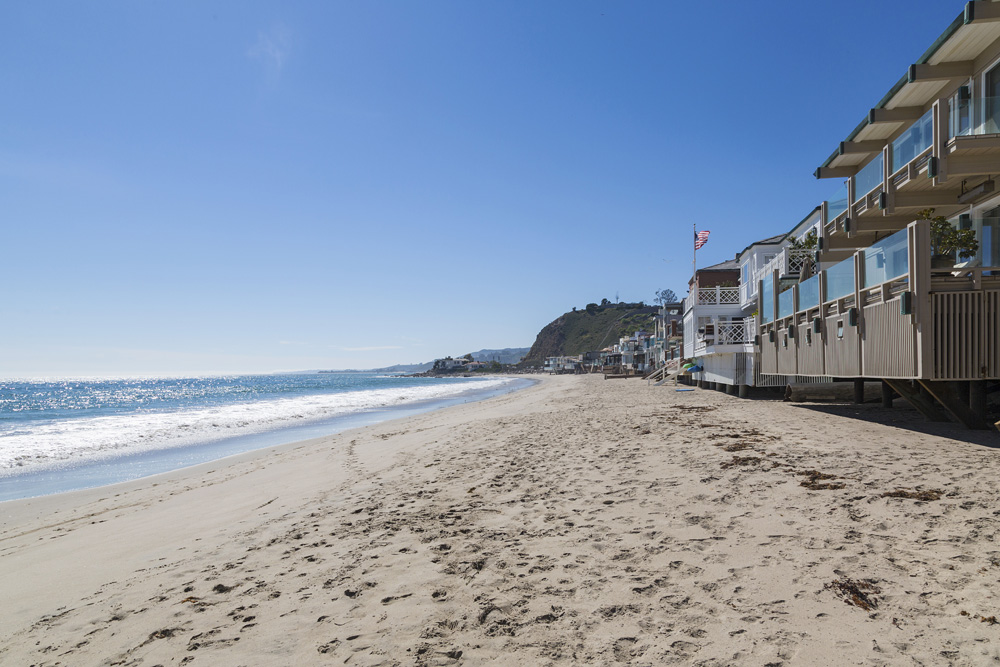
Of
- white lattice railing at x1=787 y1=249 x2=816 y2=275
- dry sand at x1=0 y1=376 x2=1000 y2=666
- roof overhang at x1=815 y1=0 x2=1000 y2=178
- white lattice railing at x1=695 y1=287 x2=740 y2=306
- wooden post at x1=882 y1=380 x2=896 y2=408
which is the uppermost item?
roof overhang at x1=815 y1=0 x2=1000 y2=178

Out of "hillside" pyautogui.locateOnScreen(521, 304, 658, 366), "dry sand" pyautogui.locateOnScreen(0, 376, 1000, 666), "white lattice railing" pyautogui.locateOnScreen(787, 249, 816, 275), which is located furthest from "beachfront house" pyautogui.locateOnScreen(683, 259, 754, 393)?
"hillside" pyautogui.locateOnScreen(521, 304, 658, 366)

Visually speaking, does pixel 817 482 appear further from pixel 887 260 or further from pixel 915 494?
pixel 887 260

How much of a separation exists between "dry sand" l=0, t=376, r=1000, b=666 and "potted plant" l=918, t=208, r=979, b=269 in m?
3.35

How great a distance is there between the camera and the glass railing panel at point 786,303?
53.8ft

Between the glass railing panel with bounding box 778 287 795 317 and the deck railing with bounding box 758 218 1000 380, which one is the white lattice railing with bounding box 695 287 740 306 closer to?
the glass railing panel with bounding box 778 287 795 317

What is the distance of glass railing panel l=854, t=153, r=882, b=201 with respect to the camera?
13.9 metres

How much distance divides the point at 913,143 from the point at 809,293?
4.20 meters

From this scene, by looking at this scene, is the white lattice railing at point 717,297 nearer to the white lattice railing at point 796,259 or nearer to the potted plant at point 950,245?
the white lattice railing at point 796,259

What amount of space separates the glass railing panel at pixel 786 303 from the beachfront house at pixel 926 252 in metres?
0.11

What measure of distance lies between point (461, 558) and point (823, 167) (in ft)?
63.6

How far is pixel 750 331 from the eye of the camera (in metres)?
21.8

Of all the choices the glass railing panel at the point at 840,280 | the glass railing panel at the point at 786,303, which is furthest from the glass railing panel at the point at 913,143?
the glass railing panel at the point at 786,303

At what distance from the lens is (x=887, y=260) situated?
11.0 m

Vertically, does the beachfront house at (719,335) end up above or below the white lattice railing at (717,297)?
below
